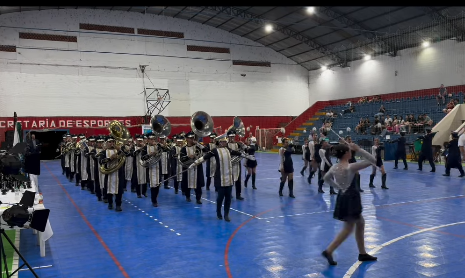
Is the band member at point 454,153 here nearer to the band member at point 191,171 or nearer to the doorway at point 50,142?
the band member at point 191,171

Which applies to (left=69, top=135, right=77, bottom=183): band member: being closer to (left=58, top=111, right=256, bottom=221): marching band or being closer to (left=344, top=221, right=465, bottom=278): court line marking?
(left=58, top=111, right=256, bottom=221): marching band

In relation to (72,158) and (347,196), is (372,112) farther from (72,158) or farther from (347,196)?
(347,196)

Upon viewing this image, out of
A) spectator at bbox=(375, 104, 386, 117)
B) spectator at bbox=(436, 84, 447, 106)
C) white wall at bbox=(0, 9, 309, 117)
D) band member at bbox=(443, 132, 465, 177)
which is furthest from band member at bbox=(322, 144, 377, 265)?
white wall at bbox=(0, 9, 309, 117)

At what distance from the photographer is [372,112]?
98.1 feet

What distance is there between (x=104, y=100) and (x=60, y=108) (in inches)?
133

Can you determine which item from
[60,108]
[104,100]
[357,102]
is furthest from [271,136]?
[60,108]

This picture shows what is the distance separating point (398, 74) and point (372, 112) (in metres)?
4.53

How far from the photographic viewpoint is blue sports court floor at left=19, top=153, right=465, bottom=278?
5914 millimetres

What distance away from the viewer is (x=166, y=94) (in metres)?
33.9

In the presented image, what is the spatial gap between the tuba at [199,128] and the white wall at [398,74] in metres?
22.7

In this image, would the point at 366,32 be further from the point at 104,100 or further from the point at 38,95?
the point at 38,95

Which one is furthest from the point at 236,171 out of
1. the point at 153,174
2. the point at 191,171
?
the point at 153,174

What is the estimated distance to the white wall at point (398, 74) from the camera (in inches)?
1090

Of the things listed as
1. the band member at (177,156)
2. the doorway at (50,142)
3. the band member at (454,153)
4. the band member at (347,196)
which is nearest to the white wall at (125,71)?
the doorway at (50,142)
